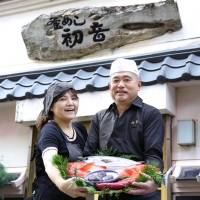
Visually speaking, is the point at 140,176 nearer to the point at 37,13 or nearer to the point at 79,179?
the point at 79,179

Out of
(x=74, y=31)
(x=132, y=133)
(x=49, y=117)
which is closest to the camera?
(x=132, y=133)

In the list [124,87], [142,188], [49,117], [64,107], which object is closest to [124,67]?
[124,87]

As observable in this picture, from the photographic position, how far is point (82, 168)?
2787 mm

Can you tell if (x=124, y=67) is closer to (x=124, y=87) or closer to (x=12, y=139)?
(x=124, y=87)

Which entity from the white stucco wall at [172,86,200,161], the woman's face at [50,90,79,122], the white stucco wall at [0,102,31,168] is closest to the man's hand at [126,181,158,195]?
the woman's face at [50,90,79,122]

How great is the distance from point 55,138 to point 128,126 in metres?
0.51

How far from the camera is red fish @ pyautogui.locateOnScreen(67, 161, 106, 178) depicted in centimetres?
274

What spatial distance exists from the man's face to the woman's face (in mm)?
335

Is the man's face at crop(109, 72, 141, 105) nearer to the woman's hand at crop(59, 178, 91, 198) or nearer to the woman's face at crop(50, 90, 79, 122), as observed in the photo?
the woman's face at crop(50, 90, 79, 122)

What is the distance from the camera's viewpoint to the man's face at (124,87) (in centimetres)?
310

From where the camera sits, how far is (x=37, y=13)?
6.94 m

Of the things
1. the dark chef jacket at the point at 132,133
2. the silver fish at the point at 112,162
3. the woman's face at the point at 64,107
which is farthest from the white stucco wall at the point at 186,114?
the silver fish at the point at 112,162

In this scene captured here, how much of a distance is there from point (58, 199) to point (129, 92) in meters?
0.90

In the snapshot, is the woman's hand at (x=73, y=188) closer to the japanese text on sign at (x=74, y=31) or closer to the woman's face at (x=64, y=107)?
the woman's face at (x=64, y=107)
